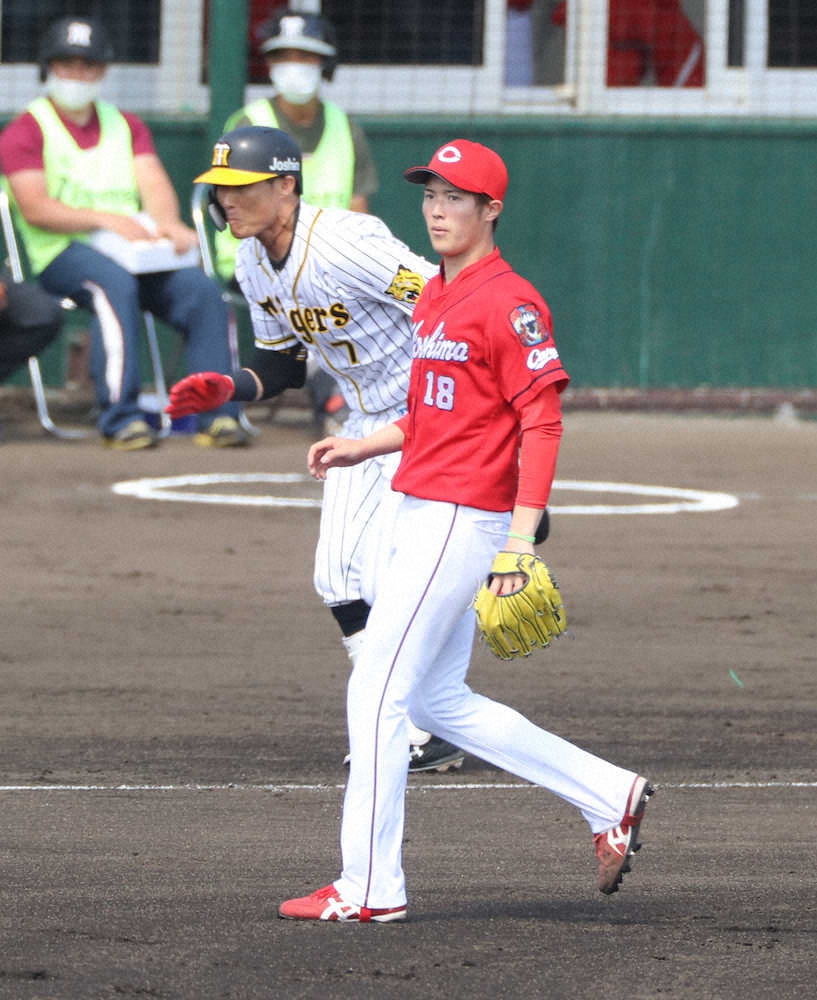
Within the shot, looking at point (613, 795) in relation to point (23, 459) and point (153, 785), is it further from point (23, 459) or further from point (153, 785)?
point (23, 459)

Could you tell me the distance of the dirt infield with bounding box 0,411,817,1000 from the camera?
4406 mm

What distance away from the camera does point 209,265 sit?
13.9 meters

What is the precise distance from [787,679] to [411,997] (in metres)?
3.53

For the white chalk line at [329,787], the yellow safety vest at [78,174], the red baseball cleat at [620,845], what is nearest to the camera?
the red baseball cleat at [620,845]

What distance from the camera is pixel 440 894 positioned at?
4.93 m

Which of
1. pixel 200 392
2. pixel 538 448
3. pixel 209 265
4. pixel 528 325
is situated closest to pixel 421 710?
pixel 538 448

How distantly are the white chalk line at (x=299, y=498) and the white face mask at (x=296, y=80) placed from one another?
8.28 ft

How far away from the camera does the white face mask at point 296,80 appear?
42.8 feet

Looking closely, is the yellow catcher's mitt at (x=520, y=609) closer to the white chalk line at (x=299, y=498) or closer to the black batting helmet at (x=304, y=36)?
the white chalk line at (x=299, y=498)

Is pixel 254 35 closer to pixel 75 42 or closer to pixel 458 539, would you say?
pixel 75 42

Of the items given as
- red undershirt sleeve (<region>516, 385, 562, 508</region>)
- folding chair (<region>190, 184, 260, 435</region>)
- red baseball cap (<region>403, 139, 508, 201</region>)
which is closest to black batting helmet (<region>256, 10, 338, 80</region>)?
folding chair (<region>190, 184, 260, 435</region>)

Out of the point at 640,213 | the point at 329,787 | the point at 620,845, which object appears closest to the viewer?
the point at 620,845

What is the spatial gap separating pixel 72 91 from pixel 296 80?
136 cm

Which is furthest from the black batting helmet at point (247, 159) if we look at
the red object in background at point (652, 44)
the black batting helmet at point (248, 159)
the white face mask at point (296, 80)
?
the red object in background at point (652, 44)
